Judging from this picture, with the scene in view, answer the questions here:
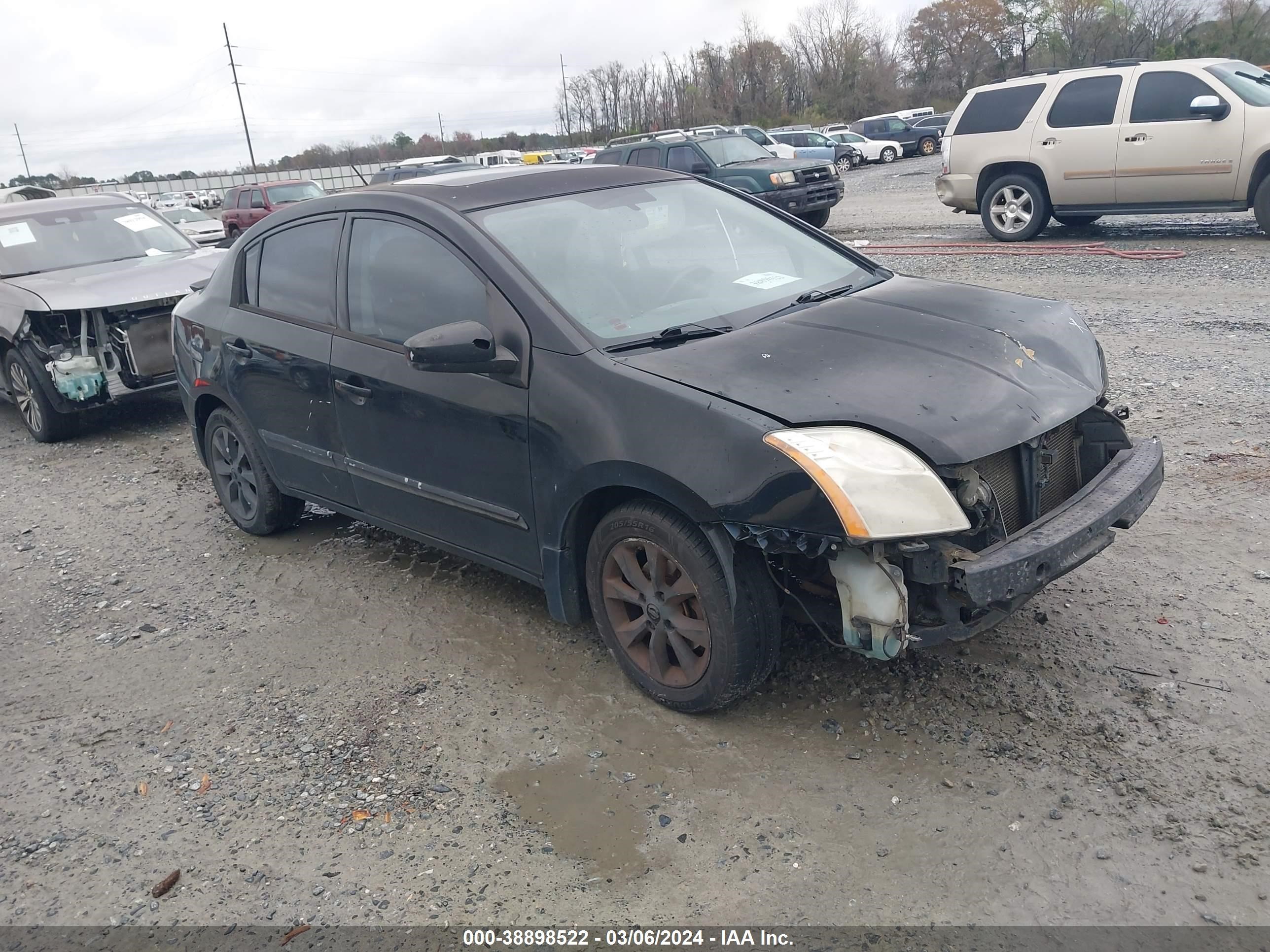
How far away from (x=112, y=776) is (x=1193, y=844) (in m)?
3.37

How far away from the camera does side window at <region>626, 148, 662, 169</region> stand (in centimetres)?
1773

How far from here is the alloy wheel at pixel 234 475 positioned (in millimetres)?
5289

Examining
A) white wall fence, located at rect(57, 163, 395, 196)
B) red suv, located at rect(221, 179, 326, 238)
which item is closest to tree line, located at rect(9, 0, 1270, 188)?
white wall fence, located at rect(57, 163, 395, 196)

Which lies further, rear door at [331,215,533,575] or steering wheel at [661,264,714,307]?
steering wheel at [661,264,714,307]

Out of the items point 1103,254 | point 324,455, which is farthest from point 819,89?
point 324,455

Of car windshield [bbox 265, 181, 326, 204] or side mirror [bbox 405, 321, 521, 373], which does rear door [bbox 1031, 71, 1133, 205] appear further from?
car windshield [bbox 265, 181, 326, 204]

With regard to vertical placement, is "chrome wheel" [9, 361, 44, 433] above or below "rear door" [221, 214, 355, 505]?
below

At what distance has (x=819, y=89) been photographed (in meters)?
70.4

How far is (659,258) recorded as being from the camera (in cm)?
397

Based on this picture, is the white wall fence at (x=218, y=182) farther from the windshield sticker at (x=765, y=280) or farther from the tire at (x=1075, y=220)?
the windshield sticker at (x=765, y=280)

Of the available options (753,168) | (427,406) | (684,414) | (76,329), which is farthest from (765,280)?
(753,168)

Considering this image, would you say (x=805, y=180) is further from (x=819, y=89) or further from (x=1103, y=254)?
(x=819, y=89)

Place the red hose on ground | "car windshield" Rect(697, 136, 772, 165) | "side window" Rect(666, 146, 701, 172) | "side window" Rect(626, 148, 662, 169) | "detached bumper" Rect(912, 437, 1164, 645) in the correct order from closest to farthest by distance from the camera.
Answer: "detached bumper" Rect(912, 437, 1164, 645) → the red hose on ground → "car windshield" Rect(697, 136, 772, 165) → "side window" Rect(666, 146, 701, 172) → "side window" Rect(626, 148, 662, 169)

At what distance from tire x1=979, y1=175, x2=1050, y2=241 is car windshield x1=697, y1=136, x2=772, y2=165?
531cm
